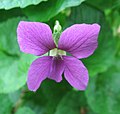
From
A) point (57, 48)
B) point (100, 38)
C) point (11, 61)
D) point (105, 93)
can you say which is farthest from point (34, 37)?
point (105, 93)

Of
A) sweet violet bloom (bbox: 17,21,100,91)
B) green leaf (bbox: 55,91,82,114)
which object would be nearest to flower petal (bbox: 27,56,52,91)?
sweet violet bloom (bbox: 17,21,100,91)

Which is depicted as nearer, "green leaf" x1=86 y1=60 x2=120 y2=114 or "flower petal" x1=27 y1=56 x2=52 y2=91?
"flower petal" x1=27 y1=56 x2=52 y2=91

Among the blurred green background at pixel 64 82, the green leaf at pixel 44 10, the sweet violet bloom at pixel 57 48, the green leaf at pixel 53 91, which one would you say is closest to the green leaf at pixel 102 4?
the blurred green background at pixel 64 82

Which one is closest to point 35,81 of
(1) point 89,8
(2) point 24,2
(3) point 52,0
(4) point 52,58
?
(4) point 52,58

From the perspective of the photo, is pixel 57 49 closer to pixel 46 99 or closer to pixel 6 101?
pixel 6 101

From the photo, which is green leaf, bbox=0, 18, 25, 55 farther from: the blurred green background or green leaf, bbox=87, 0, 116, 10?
green leaf, bbox=87, 0, 116, 10

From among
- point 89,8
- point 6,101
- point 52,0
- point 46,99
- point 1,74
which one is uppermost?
point 52,0
